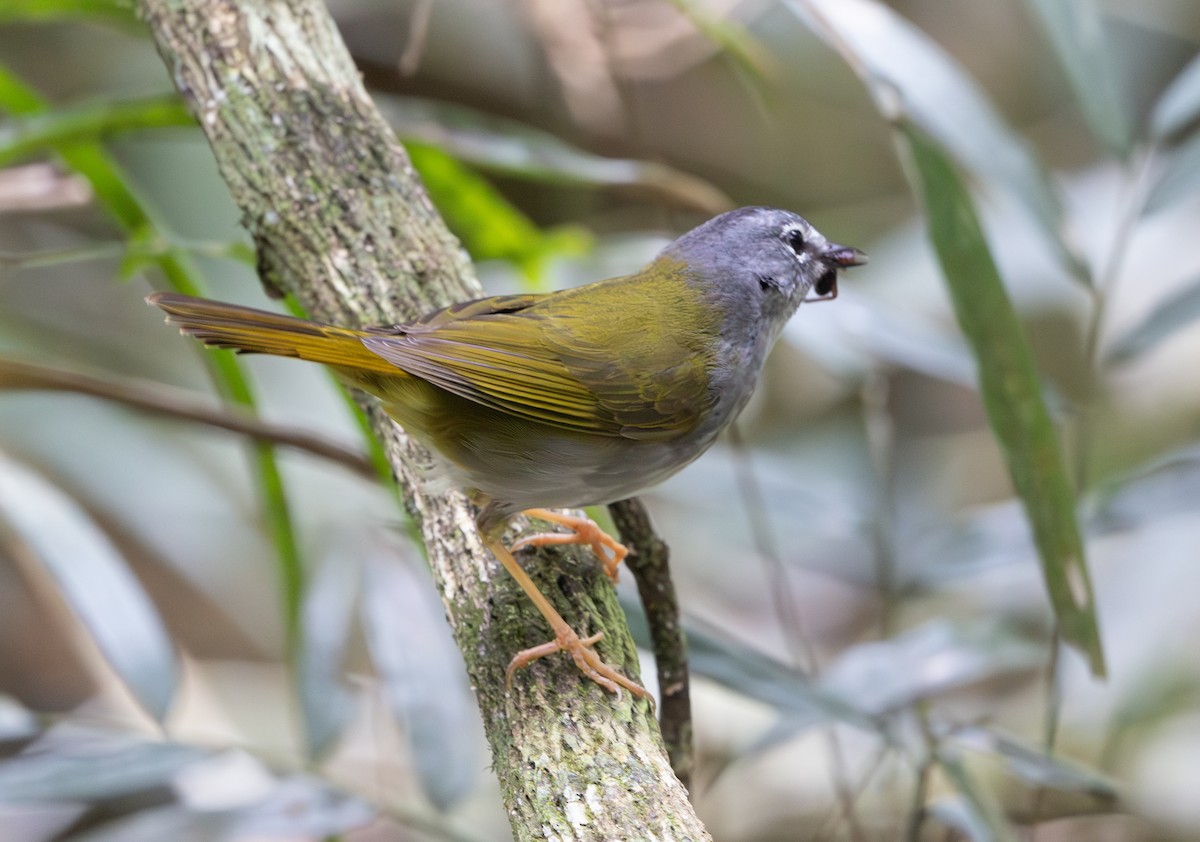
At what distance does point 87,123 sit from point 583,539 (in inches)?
61.2

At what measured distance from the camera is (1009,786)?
4250 millimetres

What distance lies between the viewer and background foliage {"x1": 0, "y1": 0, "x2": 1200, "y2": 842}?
256 centimetres

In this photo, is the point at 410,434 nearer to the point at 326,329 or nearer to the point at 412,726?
the point at 326,329

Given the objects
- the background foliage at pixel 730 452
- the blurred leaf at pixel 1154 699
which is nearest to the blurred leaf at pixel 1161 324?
the background foliage at pixel 730 452

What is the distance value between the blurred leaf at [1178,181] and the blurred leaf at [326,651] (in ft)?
7.20

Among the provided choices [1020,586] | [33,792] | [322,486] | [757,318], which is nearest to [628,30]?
[322,486]

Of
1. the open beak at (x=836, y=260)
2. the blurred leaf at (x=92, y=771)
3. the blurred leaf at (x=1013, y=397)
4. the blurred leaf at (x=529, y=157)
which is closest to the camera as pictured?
the blurred leaf at (x=1013, y=397)

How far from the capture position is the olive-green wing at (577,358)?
219 cm

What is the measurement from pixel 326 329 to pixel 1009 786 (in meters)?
3.36

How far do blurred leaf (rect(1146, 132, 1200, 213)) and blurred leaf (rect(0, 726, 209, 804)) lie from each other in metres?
2.52

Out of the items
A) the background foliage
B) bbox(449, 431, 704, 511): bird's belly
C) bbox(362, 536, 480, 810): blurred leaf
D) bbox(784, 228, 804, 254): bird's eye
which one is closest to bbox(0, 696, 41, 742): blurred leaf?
the background foliage

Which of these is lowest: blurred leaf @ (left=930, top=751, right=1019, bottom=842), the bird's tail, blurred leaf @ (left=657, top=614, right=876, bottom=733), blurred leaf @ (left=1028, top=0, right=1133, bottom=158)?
blurred leaf @ (left=930, top=751, right=1019, bottom=842)

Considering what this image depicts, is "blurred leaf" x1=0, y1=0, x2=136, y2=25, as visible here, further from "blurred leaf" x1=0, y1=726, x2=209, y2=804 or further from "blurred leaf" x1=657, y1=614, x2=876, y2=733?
"blurred leaf" x1=657, y1=614, x2=876, y2=733

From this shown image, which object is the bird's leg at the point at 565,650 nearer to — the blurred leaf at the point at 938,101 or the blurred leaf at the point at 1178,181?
the blurred leaf at the point at 938,101
